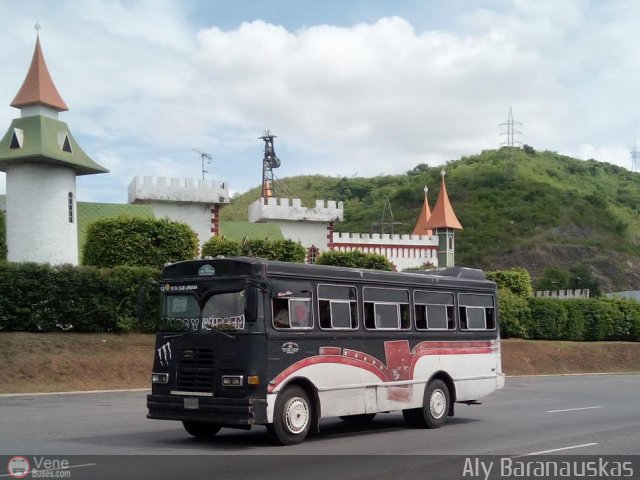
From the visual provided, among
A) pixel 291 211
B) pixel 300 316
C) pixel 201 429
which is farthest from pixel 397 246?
pixel 300 316

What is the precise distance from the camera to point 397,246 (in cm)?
5844

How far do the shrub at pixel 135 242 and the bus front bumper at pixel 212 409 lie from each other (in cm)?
2223

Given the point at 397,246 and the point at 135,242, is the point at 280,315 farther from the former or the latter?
the point at 397,246

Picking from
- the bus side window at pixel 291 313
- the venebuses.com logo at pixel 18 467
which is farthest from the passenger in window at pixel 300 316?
the venebuses.com logo at pixel 18 467

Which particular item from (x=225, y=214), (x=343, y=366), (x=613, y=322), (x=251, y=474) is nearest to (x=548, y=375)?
(x=613, y=322)

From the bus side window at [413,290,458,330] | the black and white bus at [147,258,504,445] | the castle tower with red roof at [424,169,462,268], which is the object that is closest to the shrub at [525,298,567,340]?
the castle tower with red roof at [424,169,462,268]

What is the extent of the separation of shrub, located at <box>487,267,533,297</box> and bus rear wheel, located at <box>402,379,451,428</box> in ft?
98.0

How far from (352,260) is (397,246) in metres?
18.2

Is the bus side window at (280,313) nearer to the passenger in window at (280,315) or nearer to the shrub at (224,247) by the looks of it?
the passenger in window at (280,315)

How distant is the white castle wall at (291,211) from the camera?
52.3 metres

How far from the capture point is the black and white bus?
41.4 ft

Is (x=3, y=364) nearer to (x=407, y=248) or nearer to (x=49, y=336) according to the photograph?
(x=49, y=336)

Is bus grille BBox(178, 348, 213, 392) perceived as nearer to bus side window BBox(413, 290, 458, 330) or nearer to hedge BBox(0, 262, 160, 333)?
bus side window BBox(413, 290, 458, 330)

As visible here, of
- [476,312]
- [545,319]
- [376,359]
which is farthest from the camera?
[545,319]
